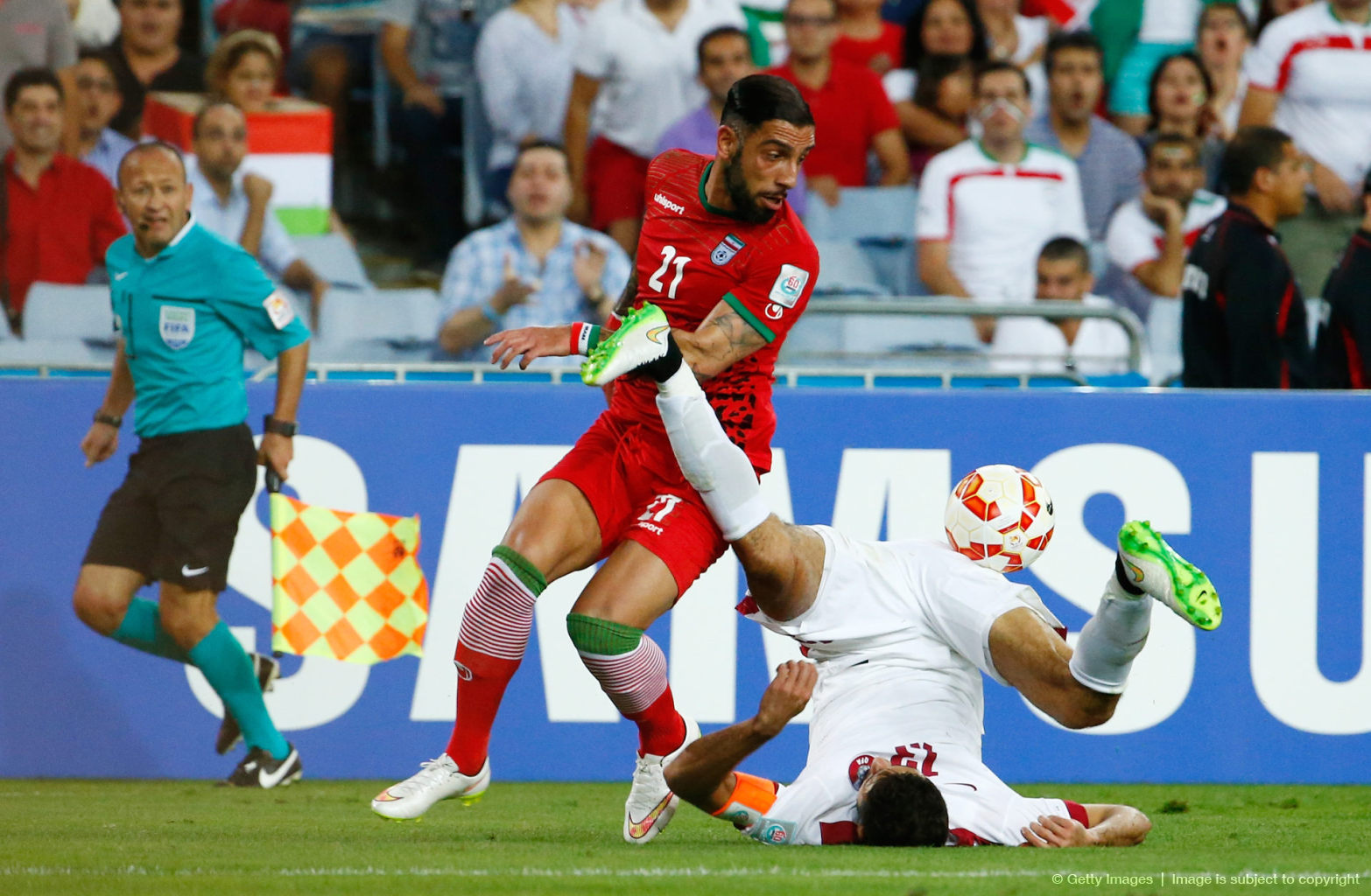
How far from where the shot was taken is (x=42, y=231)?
9797mm

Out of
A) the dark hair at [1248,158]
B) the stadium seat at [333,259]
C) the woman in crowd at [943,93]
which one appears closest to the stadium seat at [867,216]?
the woman in crowd at [943,93]

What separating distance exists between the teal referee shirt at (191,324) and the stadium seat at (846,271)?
3.48 metres

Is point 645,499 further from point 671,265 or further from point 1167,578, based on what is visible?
point 1167,578

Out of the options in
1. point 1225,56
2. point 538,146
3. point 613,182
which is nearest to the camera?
point 538,146

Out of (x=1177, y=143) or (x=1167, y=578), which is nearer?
(x=1167, y=578)

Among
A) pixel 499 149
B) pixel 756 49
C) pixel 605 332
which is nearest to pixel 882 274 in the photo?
pixel 756 49

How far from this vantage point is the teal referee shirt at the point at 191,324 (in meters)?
7.48

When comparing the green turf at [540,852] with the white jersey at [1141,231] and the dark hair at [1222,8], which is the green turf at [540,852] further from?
the dark hair at [1222,8]

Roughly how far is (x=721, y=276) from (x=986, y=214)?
5.05 metres

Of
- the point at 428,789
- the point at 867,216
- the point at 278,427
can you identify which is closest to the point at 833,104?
the point at 867,216

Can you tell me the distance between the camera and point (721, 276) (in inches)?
216

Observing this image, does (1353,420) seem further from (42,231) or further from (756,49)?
(42,231)

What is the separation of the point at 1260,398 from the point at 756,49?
4.39 metres

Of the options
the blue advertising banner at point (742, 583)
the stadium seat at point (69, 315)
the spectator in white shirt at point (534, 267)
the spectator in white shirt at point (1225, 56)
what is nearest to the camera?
the blue advertising banner at point (742, 583)
